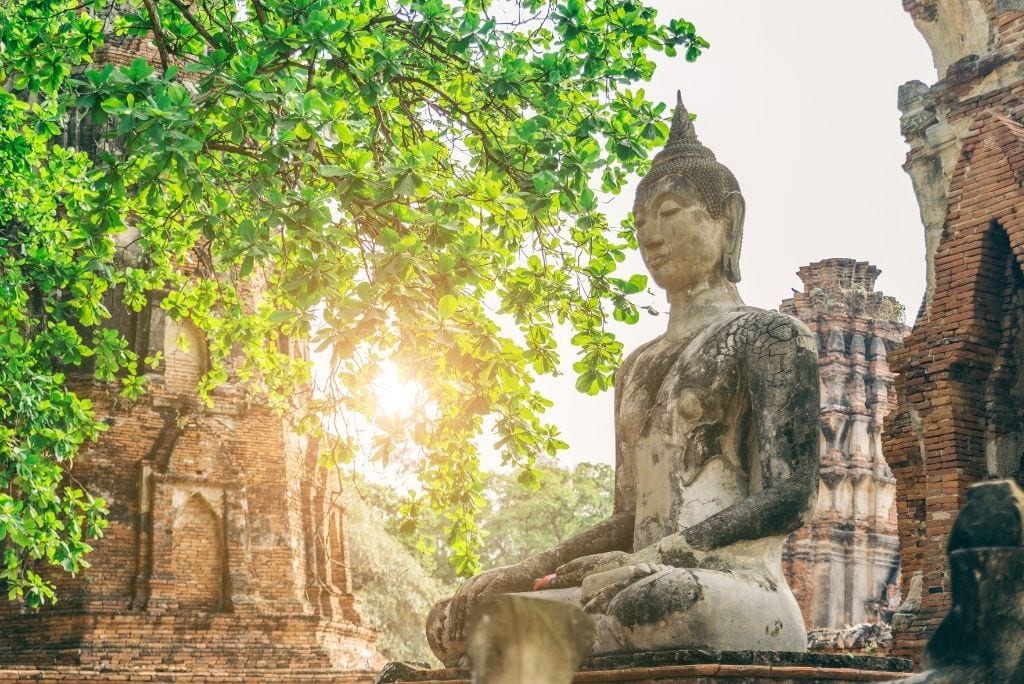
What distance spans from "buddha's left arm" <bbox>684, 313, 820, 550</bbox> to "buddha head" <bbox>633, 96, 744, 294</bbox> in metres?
0.48

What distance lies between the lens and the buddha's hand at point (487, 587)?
494 cm

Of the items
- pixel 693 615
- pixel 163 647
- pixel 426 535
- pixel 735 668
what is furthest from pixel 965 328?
pixel 426 535

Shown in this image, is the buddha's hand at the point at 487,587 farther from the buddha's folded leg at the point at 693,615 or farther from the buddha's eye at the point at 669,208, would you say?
the buddha's eye at the point at 669,208

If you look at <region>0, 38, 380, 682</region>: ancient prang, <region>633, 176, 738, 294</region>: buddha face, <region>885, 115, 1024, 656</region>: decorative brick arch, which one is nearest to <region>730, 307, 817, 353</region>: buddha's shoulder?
<region>633, 176, 738, 294</region>: buddha face

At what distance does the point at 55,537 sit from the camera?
10094 millimetres

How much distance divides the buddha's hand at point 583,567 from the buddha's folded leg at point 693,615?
1.30 ft

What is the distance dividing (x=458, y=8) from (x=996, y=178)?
16.3 ft

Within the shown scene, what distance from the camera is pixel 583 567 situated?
4762 millimetres

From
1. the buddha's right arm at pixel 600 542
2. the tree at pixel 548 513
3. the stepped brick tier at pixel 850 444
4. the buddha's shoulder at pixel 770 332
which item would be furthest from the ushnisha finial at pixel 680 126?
the tree at pixel 548 513

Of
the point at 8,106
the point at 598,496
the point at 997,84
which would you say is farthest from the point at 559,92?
the point at 598,496

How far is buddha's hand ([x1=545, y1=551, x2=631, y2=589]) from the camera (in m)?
4.69

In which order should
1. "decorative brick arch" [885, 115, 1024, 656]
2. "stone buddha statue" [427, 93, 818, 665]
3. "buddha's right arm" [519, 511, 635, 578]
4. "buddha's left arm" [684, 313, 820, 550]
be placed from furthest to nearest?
"decorative brick arch" [885, 115, 1024, 656], "buddha's right arm" [519, 511, 635, 578], "buddha's left arm" [684, 313, 820, 550], "stone buddha statue" [427, 93, 818, 665]

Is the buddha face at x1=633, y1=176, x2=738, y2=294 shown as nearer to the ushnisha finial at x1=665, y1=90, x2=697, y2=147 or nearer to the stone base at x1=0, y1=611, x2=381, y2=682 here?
the ushnisha finial at x1=665, y1=90, x2=697, y2=147

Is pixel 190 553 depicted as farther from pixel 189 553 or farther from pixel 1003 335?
pixel 1003 335
